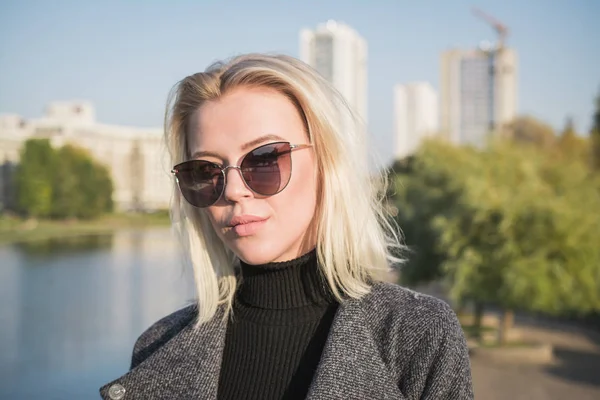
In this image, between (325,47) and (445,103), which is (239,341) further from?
(445,103)

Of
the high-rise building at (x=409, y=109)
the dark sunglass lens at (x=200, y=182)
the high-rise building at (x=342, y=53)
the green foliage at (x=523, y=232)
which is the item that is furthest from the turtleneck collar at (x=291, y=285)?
the high-rise building at (x=409, y=109)

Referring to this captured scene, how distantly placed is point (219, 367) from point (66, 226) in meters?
34.2

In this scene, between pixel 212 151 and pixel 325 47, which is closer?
pixel 212 151

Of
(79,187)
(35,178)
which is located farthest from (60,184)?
(35,178)

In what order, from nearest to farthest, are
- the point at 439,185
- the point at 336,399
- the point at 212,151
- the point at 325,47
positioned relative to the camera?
1. the point at 336,399
2. the point at 212,151
3. the point at 439,185
4. the point at 325,47

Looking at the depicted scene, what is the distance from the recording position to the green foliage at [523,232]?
45.8ft

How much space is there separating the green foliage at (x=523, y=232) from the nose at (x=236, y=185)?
11526 millimetres

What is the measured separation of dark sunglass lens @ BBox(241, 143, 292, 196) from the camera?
164 cm

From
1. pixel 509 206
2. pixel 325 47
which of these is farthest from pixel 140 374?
pixel 325 47

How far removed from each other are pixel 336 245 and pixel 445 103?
4126 inches

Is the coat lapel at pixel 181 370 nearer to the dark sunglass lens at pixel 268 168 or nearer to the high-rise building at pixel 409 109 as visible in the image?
the dark sunglass lens at pixel 268 168

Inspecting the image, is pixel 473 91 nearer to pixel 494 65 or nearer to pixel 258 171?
pixel 494 65

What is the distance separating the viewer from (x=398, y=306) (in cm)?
162

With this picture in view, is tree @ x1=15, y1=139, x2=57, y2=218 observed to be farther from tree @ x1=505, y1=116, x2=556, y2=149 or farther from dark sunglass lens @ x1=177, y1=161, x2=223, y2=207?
tree @ x1=505, y1=116, x2=556, y2=149
